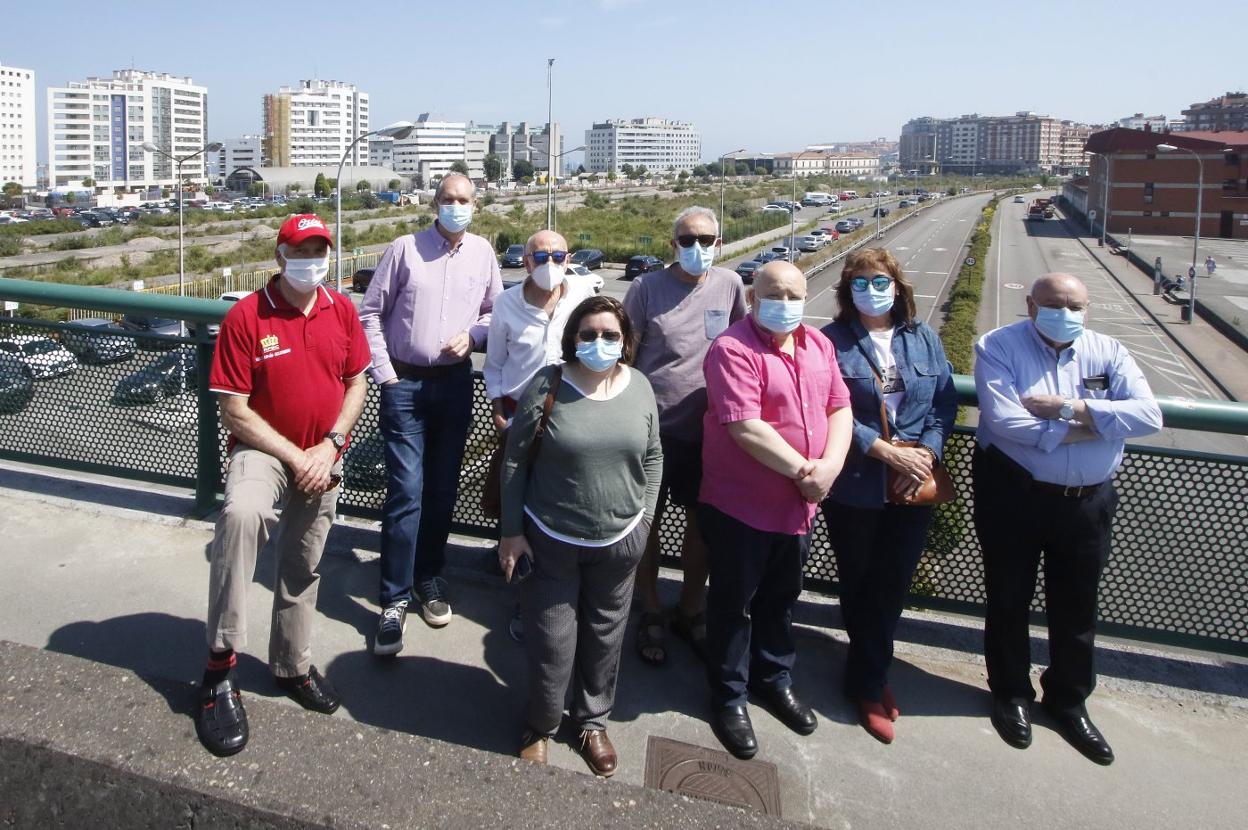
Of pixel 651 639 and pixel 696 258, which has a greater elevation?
pixel 696 258

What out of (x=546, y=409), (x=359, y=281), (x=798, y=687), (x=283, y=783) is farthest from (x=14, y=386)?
(x=359, y=281)

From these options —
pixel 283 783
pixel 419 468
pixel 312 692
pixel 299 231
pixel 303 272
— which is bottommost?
pixel 312 692

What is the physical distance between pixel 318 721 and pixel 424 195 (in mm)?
145765

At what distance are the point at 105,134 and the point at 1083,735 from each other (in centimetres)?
20876

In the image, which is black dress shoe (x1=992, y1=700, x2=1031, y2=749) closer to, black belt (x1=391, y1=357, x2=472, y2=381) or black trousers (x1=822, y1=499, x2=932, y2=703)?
black trousers (x1=822, y1=499, x2=932, y2=703)

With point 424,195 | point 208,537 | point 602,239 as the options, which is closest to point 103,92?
point 424,195

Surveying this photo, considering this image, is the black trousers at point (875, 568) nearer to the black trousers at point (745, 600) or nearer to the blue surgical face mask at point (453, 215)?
the black trousers at point (745, 600)

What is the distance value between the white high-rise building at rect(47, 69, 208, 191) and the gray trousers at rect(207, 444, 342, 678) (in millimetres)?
184670

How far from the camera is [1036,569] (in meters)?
3.74

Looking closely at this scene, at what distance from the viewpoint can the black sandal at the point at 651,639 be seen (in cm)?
400

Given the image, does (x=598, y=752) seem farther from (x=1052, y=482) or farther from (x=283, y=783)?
(x=1052, y=482)

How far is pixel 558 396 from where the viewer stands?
3277mm

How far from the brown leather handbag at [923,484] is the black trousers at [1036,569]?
8.2 inches

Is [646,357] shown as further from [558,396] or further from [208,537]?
[208,537]
